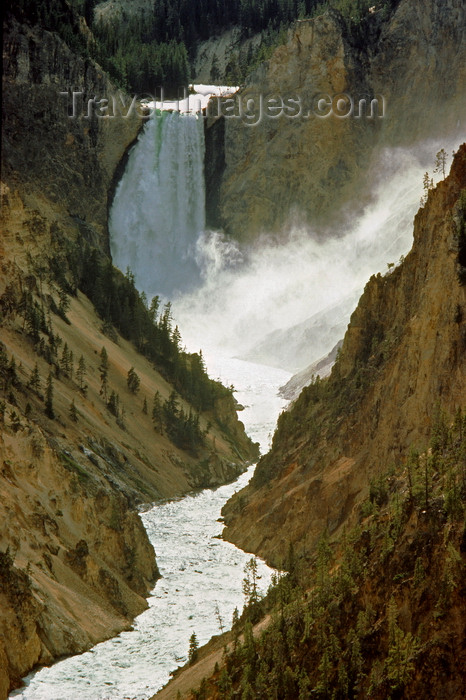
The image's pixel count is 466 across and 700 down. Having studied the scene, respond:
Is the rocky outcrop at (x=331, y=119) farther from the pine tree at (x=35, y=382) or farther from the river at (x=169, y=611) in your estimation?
the pine tree at (x=35, y=382)

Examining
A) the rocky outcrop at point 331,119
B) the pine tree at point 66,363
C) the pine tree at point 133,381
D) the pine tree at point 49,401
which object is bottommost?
the pine tree at point 49,401

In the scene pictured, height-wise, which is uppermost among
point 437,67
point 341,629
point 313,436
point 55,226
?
point 437,67

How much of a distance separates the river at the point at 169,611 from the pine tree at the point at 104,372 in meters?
7.59

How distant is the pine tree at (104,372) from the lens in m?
58.2

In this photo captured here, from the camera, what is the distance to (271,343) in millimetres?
104125

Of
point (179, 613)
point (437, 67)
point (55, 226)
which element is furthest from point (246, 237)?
point (179, 613)

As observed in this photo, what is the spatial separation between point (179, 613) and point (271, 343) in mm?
69919

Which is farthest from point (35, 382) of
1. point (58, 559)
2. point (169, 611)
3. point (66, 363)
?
point (58, 559)

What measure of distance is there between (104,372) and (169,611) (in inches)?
1043

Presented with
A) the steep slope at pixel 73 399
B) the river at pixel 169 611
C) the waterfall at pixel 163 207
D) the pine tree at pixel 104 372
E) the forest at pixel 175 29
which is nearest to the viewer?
the river at pixel 169 611

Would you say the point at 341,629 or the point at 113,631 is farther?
the point at 113,631

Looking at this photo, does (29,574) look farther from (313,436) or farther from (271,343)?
(271,343)

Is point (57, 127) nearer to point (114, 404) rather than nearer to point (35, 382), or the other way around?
point (114, 404)

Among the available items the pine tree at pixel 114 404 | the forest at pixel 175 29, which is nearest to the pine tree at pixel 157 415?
the pine tree at pixel 114 404
